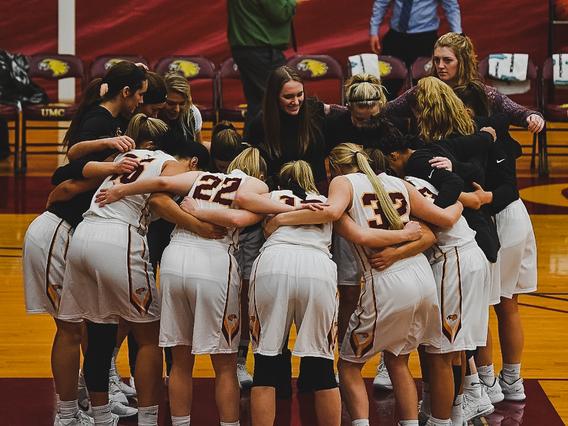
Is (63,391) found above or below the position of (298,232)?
below

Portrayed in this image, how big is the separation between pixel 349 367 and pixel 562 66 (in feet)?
28.6

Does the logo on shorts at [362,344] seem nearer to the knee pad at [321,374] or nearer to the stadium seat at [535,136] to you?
the knee pad at [321,374]

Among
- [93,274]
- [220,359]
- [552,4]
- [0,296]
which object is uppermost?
[552,4]

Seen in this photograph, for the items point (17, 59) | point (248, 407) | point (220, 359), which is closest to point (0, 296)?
point (248, 407)

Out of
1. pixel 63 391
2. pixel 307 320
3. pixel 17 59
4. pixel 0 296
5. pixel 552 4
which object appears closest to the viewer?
pixel 307 320

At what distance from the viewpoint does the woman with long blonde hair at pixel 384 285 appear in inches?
212

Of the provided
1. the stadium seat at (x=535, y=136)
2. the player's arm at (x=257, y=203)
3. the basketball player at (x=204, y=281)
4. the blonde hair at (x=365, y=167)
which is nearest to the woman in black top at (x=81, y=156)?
the basketball player at (x=204, y=281)

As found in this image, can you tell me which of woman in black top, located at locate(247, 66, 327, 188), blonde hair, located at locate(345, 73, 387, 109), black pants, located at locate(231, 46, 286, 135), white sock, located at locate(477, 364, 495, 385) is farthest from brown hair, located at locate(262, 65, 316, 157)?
black pants, located at locate(231, 46, 286, 135)

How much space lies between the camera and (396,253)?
5.41m

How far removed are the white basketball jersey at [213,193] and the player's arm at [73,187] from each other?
464 mm

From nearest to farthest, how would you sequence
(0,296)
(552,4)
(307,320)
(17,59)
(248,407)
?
(307,320) < (248,407) < (0,296) < (17,59) < (552,4)

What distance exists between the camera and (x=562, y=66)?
13430 millimetres

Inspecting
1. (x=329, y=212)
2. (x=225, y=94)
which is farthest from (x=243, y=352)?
(x=225, y=94)

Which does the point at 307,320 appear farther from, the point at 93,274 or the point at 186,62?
the point at 186,62
